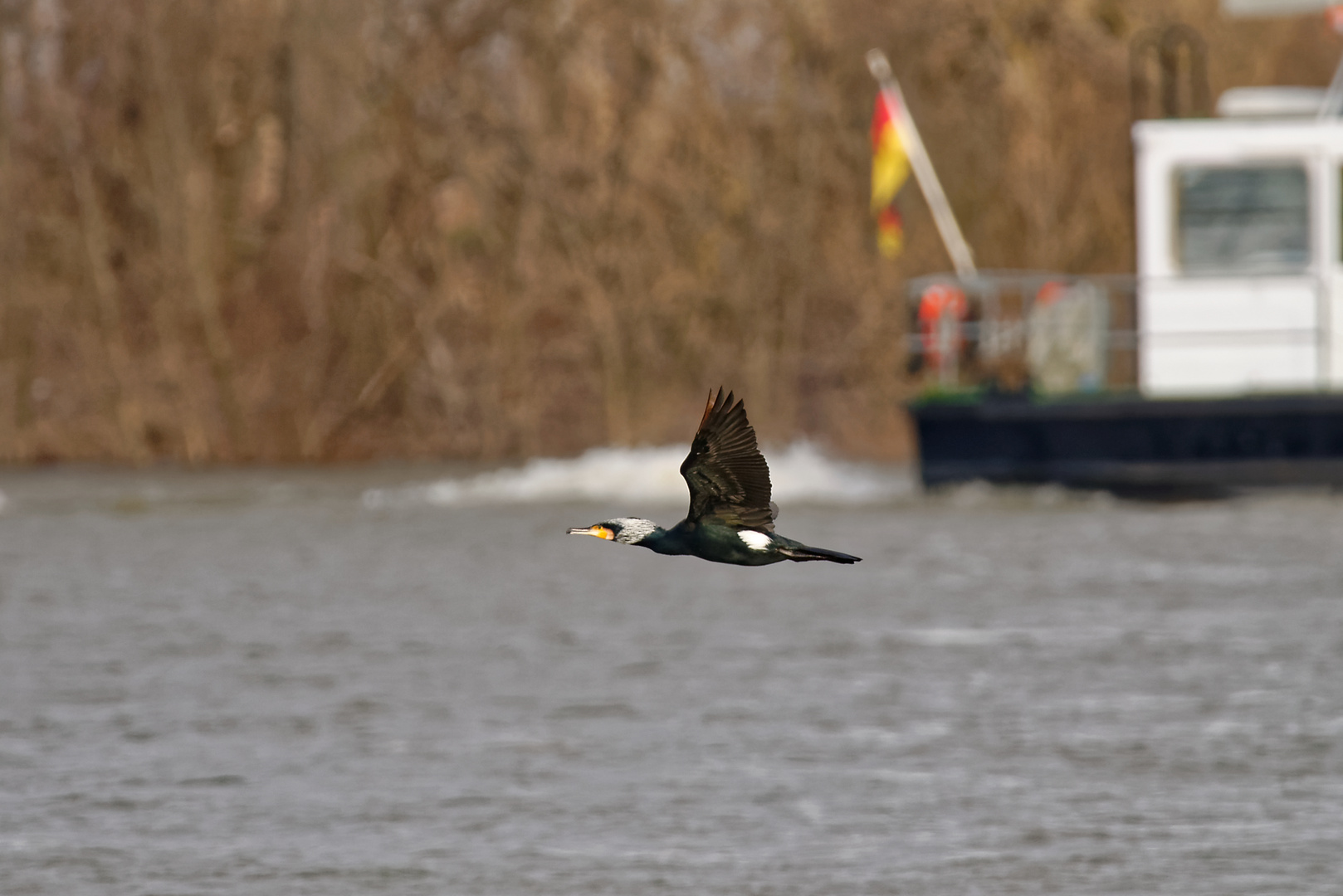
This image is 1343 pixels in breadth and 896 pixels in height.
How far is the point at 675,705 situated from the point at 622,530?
955 cm

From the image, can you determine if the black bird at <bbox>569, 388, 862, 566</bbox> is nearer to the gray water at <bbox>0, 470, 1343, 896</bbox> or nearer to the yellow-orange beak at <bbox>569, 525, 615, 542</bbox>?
the yellow-orange beak at <bbox>569, 525, 615, 542</bbox>

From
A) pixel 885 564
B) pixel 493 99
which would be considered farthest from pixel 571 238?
pixel 885 564

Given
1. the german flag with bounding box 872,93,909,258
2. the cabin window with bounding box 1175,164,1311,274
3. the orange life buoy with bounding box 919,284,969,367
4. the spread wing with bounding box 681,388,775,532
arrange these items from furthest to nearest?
the orange life buoy with bounding box 919,284,969,367 < the german flag with bounding box 872,93,909,258 < the cabin window with bounding box 1175,164,1311,274 < the spread wing with bounding box 681,388,775,532

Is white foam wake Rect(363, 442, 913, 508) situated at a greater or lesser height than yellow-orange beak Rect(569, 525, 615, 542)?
lesser

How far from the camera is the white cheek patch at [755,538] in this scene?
6.04 metres

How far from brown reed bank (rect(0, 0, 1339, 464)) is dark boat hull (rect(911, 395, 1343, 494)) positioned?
25.6ft

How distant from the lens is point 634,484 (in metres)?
27.8

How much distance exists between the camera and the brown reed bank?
1252 inches

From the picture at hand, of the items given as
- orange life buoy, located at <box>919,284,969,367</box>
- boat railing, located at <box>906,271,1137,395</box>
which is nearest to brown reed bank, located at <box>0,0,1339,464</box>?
boat railing, located at <box>906,271,1137,395</box>

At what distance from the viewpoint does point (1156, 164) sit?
73.8 feet

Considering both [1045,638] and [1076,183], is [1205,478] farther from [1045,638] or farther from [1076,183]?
[1076,183]

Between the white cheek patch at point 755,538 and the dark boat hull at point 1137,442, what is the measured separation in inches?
670

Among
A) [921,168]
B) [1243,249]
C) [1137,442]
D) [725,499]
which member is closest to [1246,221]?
[1243,249]

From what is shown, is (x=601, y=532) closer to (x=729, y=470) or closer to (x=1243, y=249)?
(x=729, y=470)
